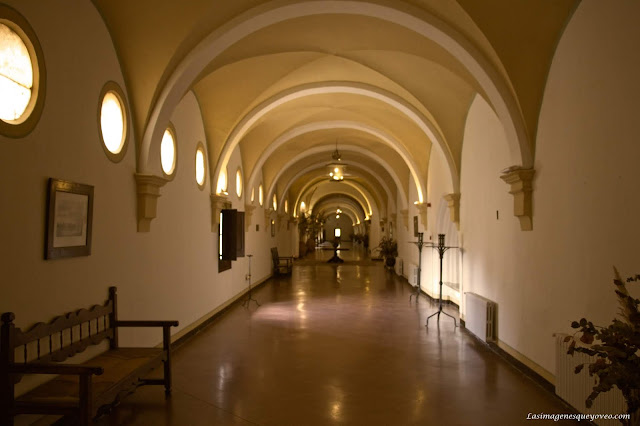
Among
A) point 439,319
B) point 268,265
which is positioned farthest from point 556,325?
point 268,265

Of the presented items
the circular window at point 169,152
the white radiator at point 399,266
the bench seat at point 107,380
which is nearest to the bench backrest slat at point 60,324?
the bench seat at point 107,380

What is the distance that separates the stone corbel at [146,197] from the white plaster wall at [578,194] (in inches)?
174

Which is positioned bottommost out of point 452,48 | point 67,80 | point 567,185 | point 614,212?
point 614,212

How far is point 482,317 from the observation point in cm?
662

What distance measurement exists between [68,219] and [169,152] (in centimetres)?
295

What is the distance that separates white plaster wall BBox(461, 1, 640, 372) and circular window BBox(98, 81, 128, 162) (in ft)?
14.9

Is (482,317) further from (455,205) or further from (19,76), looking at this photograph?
(19,76)

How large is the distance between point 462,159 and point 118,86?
5992 millimetres

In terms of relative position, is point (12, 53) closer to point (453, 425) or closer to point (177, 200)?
point (177, 200)

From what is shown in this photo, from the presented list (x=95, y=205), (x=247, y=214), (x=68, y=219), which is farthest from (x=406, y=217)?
(x=68, y=219)

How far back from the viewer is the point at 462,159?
8570 mm

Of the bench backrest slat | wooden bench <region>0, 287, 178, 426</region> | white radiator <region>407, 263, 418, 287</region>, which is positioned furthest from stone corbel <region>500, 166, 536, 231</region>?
white radiator <region>407, 263, 418, 287</region>

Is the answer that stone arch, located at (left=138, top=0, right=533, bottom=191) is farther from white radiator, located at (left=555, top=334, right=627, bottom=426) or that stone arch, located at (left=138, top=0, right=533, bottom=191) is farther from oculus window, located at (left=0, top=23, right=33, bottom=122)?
white radiator, located at (left=555, top=334, right=627, bottom=426)

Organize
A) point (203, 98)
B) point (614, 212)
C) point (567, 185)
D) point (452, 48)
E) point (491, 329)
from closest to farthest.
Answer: point (614, 212), point (567, 185), point (452, 48), point (491, 329), point (203, 98)
